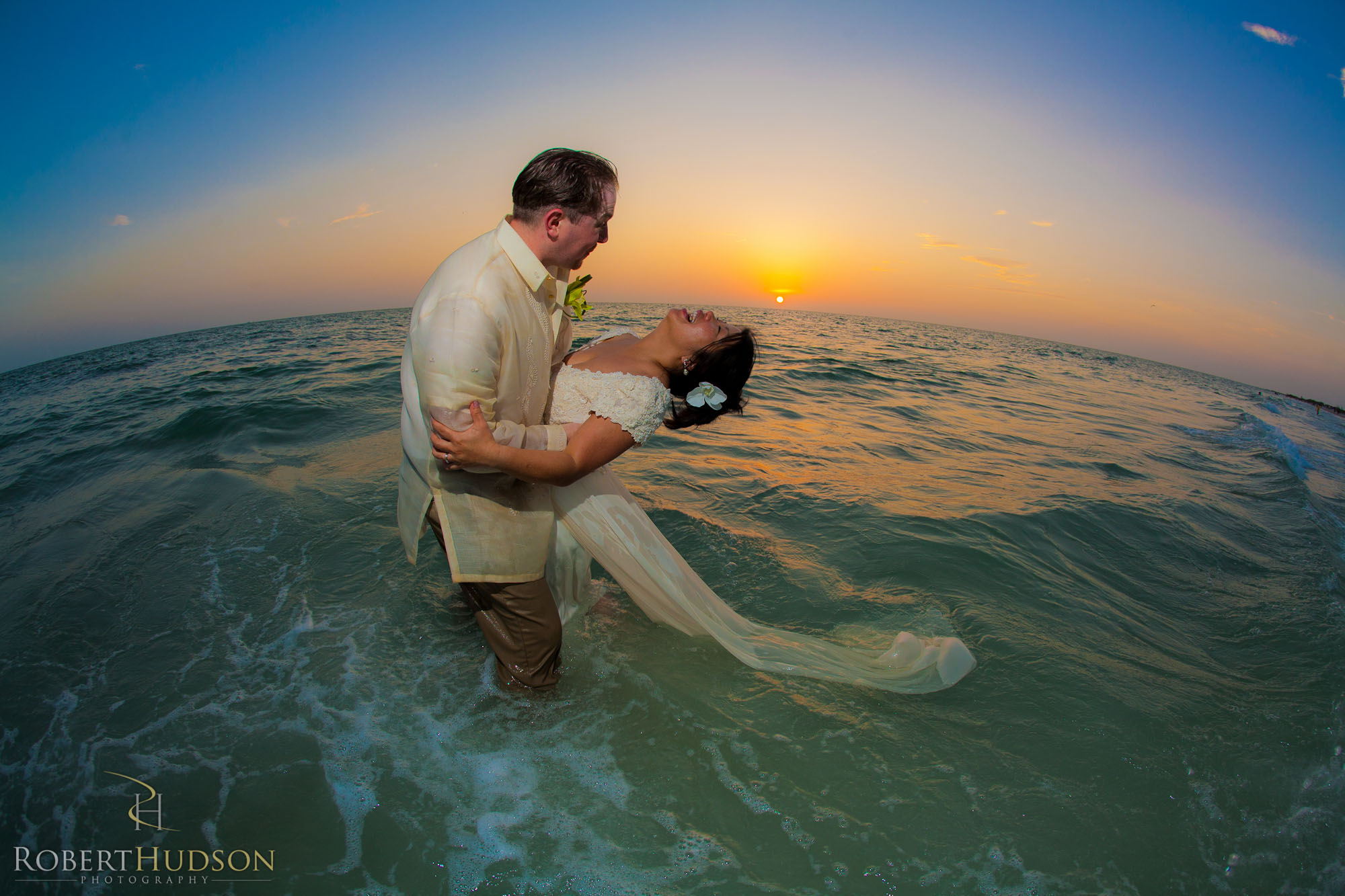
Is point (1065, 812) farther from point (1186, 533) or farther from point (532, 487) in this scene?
point (1186, 533)

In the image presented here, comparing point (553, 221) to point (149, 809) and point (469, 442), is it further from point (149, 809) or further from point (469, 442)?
point (149, 809)

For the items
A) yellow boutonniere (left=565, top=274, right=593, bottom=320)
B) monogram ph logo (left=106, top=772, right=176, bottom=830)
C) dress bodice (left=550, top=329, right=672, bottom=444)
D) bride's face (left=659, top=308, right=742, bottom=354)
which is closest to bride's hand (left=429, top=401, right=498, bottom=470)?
dress bodice (left=550, top=329, right=672, bottom=444)

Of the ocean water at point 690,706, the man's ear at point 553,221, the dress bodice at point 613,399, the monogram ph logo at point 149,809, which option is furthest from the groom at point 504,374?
the monogram ph logo at point 149,809

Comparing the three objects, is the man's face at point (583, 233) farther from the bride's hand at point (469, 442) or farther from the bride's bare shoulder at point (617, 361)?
the bride's hand at point (469, 442)

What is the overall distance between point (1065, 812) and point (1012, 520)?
4313 millimetres

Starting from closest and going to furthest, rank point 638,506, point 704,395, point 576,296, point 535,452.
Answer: point 535,452 → point 576,296 → point 704,395 → point 638,506

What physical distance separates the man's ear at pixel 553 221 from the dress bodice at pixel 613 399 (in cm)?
71

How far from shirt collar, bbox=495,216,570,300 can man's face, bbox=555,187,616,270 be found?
0.14m

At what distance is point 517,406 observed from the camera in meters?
2.65

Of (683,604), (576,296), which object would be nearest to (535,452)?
(576,296)

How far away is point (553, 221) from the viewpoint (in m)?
2.50

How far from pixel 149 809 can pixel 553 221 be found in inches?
128

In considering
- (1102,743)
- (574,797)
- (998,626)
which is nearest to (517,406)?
(574,797)

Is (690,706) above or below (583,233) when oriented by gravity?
below
